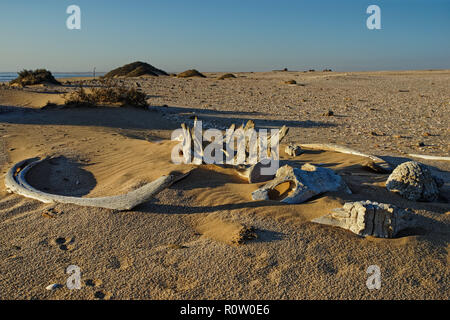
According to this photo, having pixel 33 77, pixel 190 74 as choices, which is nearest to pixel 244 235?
pixel 33 77

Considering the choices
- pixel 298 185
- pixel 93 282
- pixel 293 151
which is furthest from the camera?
pixel 293 151

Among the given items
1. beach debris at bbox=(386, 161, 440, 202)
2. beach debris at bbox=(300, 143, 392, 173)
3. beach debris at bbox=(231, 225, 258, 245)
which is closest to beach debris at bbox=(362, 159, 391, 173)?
beach debris at bbox=(300, 143, 392, 173)

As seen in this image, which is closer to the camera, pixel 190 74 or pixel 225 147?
pixel 225 147

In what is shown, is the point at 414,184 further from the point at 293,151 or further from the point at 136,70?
the point at 136,70

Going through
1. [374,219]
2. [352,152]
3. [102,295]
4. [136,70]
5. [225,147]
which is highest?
[136,70]

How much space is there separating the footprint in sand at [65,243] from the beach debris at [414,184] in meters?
3.16

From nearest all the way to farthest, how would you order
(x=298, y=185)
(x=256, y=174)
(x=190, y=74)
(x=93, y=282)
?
(x=93, y=282), (x=298, y=185), (x=256, y=174), (x=190, y=74)

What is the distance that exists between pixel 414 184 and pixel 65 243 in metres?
3.37

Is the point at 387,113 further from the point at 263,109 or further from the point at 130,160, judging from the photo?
the point at 130,160

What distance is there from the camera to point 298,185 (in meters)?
3.63

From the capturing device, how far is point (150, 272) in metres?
2.62

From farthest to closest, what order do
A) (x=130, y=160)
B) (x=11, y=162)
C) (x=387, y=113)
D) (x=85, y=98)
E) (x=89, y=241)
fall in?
(x=387, y=113), (x=85, y=98), (x=11, y=162), (x=130, y=160), (x=89, y=241)

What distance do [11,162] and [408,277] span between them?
216 inches
